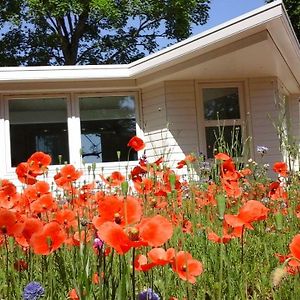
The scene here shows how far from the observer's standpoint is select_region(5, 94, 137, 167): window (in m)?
10.8

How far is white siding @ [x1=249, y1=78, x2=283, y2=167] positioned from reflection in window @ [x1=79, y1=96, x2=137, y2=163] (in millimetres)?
2528

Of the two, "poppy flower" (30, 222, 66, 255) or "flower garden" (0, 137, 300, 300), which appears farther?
"poppy flower" (30, 222, 66, 255)

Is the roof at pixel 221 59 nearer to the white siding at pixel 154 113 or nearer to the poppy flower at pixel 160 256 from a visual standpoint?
the white siding at pixel 154 113

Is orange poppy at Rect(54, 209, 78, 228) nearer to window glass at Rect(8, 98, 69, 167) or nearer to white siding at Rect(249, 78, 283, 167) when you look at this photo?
window glass at Rect(8, 98, 69, 167)

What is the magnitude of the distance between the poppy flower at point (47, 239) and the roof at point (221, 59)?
721 cm

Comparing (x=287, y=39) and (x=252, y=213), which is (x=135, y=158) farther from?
(x=252, y=213)

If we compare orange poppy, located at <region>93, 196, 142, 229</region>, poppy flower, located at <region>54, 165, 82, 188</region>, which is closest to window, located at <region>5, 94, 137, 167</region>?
poppy flower, located at <region>54, 165, 82, 188</region>

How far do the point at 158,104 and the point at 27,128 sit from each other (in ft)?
8.48

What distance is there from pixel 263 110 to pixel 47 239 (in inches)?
404

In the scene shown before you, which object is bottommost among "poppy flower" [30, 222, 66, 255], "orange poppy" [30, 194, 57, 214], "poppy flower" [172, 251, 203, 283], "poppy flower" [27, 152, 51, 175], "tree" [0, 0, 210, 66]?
"poppy flower" [172, 251, 203, 283]

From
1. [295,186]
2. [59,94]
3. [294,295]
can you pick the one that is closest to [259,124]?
[59,94]

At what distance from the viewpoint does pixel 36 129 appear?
35.5 ft

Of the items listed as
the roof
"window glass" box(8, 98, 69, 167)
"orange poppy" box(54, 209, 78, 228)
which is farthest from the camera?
"window glass" box(8, 98, 69, 167)

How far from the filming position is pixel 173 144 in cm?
1093
